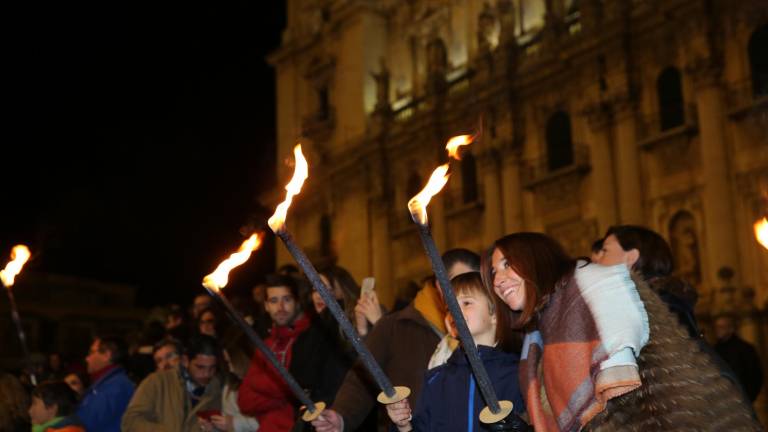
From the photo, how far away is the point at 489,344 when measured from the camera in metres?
4.25

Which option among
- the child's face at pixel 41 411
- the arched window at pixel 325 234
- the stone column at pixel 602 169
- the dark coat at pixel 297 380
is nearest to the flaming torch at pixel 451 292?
the dark coat at pixel 297 380

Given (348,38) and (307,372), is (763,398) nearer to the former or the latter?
(307,372)

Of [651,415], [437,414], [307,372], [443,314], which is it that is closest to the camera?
[651,415]

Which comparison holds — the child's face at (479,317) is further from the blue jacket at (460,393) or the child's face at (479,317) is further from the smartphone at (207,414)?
the smartphone at (207,414)

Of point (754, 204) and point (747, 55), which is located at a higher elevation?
point (747, 55)

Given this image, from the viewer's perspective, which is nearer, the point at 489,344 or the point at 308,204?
the point at 489,344

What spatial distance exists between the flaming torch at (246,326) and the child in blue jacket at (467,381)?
423mm

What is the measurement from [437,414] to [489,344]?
0.42 meters

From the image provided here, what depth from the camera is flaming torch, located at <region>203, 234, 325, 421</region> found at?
3516 millimetres

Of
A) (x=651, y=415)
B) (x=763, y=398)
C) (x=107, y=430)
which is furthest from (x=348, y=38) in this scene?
(x=651, y=415)

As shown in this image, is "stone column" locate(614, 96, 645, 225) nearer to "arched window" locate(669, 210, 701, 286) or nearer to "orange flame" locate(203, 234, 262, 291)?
"arched window" locate(669, 210, 701, 286)

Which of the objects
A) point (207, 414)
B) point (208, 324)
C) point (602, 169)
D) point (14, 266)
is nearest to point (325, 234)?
point (602, 169)

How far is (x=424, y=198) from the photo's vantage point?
283 cm

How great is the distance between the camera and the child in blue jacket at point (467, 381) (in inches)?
159
